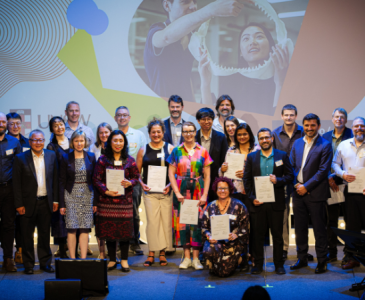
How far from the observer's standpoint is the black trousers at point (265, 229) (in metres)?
4.30

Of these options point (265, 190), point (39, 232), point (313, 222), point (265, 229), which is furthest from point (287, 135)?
point (39, 232)

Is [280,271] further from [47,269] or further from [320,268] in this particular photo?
[47,269]

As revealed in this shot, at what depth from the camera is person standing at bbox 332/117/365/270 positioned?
442 centimetres

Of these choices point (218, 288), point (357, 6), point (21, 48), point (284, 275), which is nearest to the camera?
point (218, 288)

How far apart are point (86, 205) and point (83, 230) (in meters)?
0.31

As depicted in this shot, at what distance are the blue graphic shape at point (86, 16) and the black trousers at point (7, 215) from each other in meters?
3.02

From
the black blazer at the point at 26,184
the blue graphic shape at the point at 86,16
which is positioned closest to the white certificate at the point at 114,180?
the black blazer at the point at 26,184

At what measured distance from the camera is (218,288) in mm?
3967

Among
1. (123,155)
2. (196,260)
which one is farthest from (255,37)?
(196,260)

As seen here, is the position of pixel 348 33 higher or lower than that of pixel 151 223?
higher

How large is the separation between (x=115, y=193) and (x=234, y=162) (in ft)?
4.71

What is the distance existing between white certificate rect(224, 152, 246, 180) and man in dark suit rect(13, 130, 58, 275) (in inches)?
81.3

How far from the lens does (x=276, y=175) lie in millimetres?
4320

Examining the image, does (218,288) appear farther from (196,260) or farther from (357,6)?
(357,6)
